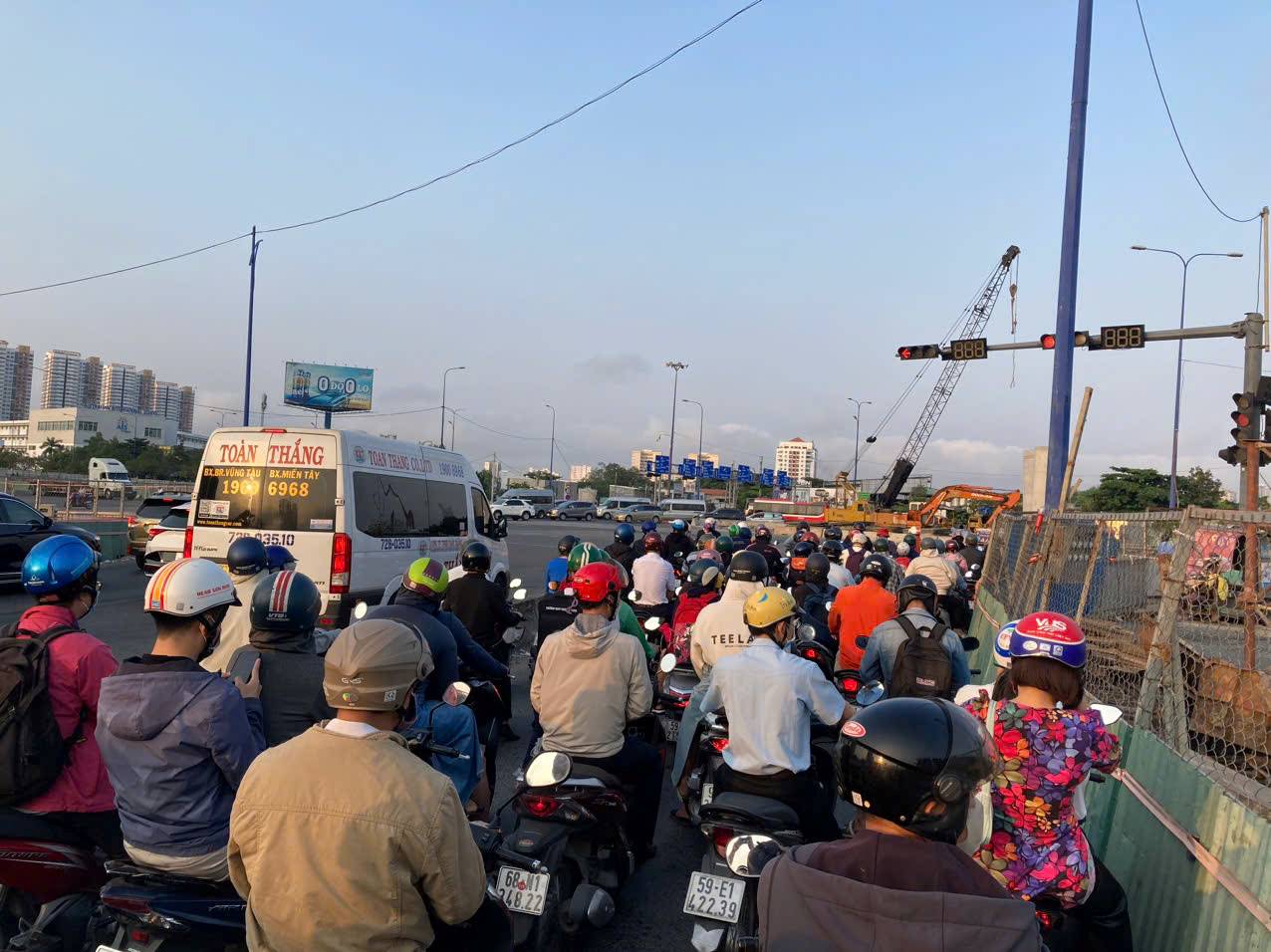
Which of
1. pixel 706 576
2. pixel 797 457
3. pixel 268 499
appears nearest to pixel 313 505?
pixel 268 499

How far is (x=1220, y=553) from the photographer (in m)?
5.98

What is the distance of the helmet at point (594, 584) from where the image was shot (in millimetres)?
4551

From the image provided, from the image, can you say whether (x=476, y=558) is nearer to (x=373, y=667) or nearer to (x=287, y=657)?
(x=287, y=657)

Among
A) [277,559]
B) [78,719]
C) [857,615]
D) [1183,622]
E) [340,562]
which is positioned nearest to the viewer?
[78,719]

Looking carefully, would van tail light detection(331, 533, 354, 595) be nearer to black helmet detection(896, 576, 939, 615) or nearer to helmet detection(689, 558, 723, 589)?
helmet detection(689, 558, 723, 589)

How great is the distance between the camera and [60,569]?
3861 mm

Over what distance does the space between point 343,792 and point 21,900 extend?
7.05 ft

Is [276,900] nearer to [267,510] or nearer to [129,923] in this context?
[129,923]

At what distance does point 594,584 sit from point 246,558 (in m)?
2.57

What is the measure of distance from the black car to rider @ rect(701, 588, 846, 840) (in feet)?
46.9

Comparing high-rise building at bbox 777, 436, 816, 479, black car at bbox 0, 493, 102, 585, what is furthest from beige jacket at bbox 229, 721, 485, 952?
high-rise building at bbox 777, 436, 816, 479

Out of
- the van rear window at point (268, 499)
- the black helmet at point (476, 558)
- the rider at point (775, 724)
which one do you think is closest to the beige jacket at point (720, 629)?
the rider at point (775, 724)

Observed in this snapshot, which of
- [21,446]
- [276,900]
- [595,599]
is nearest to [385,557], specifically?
[595,599]

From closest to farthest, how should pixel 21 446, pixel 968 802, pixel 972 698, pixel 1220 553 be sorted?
pixel 968 802 → pixel 972 698 → pixel 1220 553 → pixel 21 446
